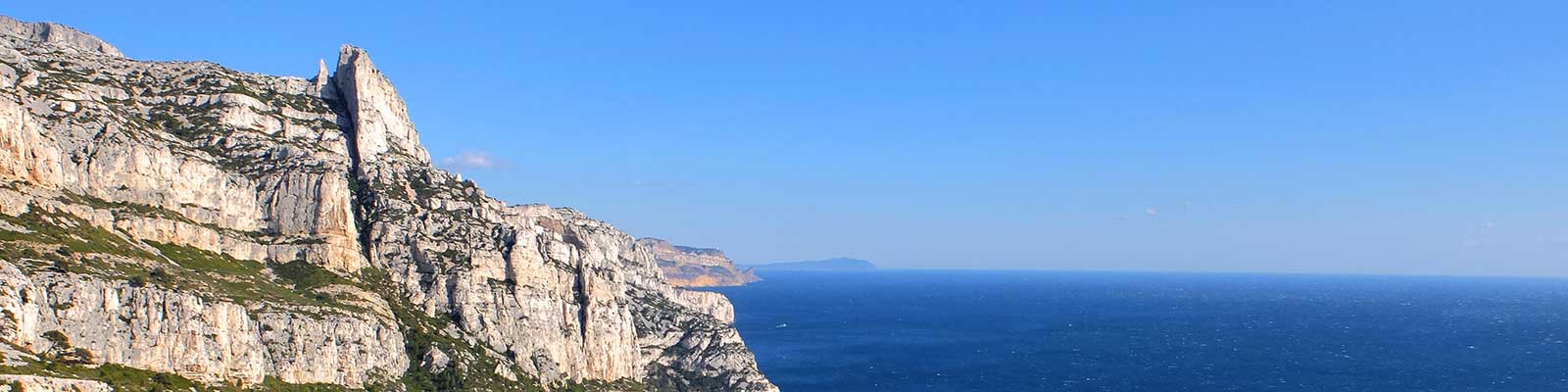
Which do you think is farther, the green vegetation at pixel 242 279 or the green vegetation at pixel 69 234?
the green vegetation at pixel 242 279

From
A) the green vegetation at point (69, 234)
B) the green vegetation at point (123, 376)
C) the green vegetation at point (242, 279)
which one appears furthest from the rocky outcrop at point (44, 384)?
the green vegetation at point (69, 234)

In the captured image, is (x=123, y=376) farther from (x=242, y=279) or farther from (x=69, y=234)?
(x=242, y=279)

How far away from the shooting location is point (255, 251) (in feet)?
503

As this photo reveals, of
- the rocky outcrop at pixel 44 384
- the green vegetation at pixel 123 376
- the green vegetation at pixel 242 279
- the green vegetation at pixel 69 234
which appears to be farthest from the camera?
the green vegetation at pixel 242 279

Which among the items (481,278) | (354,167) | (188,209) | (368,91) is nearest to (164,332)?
(188,209)

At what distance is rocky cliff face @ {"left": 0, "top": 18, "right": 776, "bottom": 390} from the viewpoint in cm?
11306

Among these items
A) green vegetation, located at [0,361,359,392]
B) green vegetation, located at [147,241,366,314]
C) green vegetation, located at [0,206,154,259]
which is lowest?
green vegetation, located at [0,361,359,392]

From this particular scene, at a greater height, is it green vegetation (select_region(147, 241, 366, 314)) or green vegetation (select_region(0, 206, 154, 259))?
green vegetation (select_region(0, 206, 154, 259))

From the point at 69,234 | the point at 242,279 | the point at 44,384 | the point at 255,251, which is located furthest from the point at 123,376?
the point at 255,251

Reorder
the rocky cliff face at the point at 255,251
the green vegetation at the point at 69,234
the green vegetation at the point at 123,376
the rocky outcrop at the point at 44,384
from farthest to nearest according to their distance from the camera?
the green vegetation at the point at 69,234, the rocky cliff face at the point at 255,251, the green vegetation at the point at 123,376, the rocky outcrop at the point at 44,384

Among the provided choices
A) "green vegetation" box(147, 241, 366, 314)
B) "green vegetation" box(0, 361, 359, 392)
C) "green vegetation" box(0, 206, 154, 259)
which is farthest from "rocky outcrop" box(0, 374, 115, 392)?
"green vegetation" box(0, 206, 154, 259)

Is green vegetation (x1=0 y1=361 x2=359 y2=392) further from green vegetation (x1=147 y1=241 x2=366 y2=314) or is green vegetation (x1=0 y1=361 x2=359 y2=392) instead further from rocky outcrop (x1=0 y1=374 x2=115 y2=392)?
green vegetation (x1=147 y1=241 x2=366 y2=314)

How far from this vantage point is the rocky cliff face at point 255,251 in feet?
371

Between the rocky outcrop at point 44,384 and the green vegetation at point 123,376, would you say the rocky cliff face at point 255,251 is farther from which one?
the rocky outcrop at point 44,384
